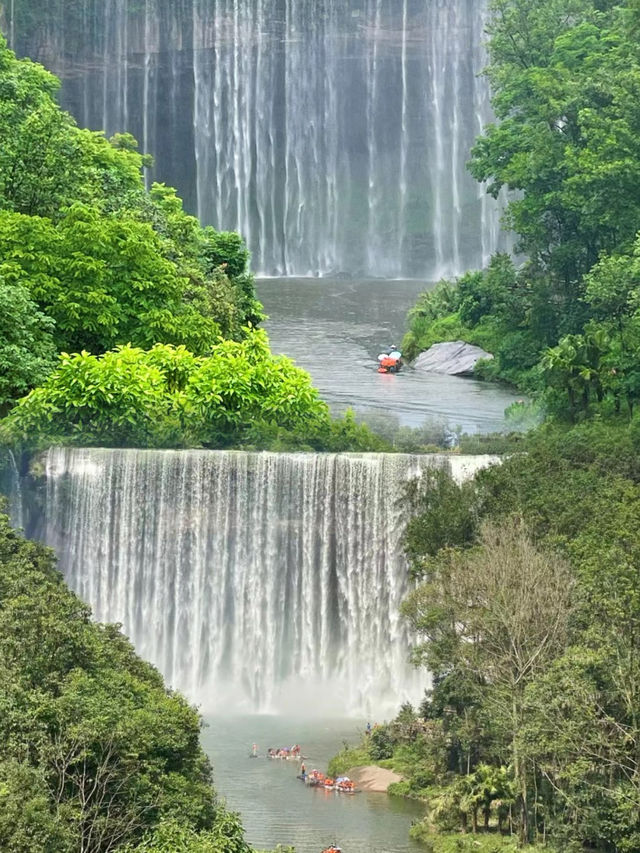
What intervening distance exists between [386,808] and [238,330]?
89.5 ft

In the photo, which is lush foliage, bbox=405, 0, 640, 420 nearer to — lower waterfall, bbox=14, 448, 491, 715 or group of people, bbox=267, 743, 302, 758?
lower waterfall, bbox=14, 448, 491, 715

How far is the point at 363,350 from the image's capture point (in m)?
79.9

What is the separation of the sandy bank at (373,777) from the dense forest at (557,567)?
15.9 inches

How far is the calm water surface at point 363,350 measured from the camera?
218 feet

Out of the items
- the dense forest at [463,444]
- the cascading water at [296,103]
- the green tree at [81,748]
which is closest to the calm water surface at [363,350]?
the dense forest at [463,444]

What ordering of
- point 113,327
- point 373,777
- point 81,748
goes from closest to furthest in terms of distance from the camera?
point 81,748, point 373,777, point 113,327

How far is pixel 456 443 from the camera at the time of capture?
185 feet

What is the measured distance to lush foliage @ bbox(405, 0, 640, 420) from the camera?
66438 millimetres

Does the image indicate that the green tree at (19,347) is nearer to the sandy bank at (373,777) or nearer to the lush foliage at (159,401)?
the lush foliage at (159,401)

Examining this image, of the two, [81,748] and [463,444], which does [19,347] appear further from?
[81,748]

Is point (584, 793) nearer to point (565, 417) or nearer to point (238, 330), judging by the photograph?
point (565, 417)

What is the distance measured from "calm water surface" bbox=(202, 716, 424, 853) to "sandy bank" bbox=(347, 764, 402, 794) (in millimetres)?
349

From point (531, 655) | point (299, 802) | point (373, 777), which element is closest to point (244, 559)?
point (373, 777)

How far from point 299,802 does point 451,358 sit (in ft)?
129
